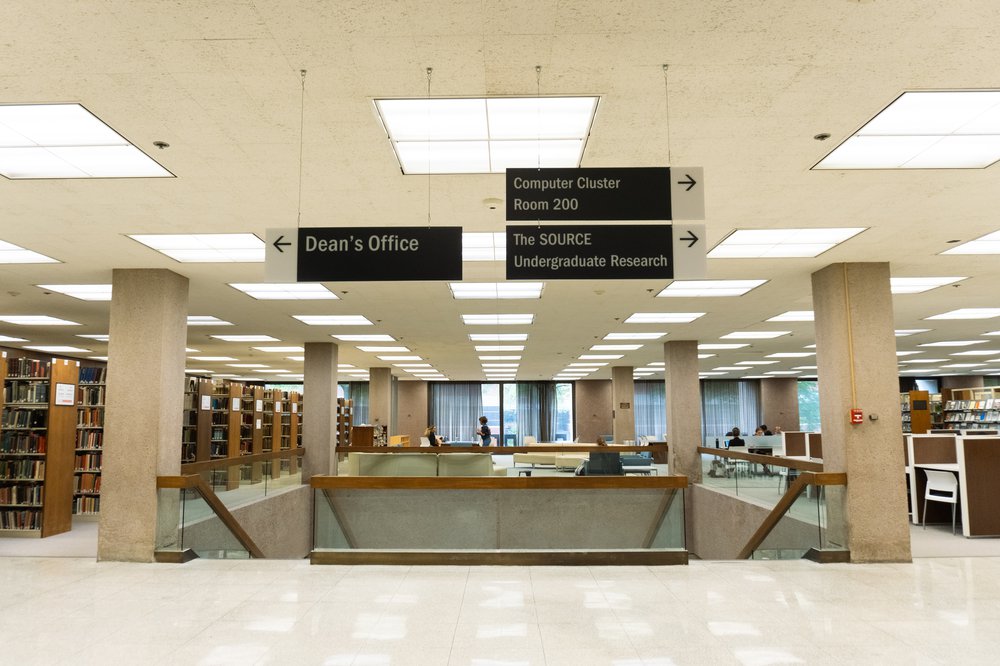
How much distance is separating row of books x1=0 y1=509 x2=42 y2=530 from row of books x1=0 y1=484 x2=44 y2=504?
0.15 metres

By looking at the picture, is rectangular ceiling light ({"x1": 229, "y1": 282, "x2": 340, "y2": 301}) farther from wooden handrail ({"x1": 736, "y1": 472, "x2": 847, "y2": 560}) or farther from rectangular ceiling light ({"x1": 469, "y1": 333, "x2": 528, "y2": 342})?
wooden handrail ({"x1": 736, "y1": 472, "x2": 847, "y2": 560})

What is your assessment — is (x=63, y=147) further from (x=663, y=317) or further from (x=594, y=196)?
(x=663, y=317)

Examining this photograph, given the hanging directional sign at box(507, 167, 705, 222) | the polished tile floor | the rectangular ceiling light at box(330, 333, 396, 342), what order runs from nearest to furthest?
the hanging directional sign at box(507, 167, 705, 222), the polished tile floor, the rectangular ceiling light at box(330, 333, 396, 342)

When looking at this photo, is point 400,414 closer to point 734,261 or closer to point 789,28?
point 734,261

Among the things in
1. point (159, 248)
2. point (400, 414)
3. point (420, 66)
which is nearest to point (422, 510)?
point (159, 248)

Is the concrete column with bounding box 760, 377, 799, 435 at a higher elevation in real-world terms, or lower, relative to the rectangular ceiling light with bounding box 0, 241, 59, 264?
lower

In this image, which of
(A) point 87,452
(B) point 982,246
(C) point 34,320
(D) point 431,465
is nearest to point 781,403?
(B) point 982,246

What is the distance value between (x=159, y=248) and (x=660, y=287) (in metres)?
5.93

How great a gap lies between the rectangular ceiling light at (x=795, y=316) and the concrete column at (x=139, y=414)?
9.18 metres

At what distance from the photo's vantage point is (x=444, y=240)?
4.07 metres

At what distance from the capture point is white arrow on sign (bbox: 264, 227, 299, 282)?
167 inches

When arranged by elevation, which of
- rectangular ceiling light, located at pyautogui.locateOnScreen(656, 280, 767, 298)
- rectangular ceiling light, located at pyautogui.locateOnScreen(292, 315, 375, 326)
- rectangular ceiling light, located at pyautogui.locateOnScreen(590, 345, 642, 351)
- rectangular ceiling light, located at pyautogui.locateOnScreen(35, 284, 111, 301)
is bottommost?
rectangular ceiling light, located at pyautogui.locateOnScreen(590, 345, 642, 351)

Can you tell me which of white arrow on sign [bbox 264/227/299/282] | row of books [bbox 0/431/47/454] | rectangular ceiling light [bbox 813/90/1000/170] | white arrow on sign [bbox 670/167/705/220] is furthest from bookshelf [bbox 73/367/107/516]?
rectangular ceiling light [bbox 813/90/1000/170]

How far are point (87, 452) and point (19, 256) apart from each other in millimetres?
5179
